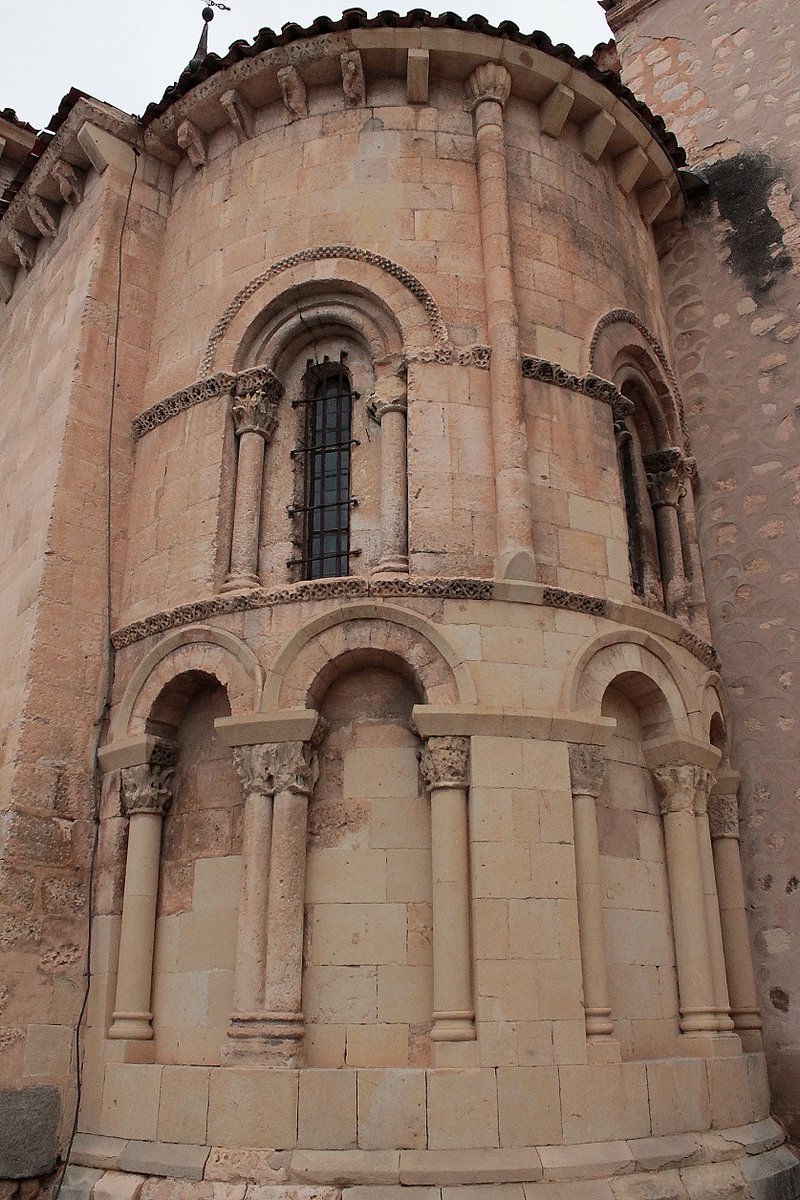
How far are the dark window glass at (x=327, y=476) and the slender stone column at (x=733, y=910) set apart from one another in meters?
4.16

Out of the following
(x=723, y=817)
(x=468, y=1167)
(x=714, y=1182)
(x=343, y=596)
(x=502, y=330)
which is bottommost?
(x=714, y=1182)

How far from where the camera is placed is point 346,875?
7754 millimetres

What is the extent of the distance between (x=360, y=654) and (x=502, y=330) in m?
3.17

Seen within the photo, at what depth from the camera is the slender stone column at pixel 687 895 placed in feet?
26.7

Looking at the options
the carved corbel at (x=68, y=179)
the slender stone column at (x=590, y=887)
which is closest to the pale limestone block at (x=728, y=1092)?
the slender stone column at (x=590, y=887)

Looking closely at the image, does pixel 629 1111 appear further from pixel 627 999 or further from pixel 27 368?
pixel 27 368

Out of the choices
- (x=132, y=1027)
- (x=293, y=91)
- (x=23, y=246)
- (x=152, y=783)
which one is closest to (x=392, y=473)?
(x=152, y=783)

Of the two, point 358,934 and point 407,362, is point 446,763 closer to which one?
point 358,934

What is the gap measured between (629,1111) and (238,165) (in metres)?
9.23

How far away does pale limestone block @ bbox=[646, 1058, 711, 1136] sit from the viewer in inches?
291

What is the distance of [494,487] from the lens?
28.8ft

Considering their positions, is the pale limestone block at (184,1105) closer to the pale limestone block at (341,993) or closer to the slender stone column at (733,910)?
the pale limestone block at (341,993)

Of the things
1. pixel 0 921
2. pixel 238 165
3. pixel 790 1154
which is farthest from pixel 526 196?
pixel 790 1154

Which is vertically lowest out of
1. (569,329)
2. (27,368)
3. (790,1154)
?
(790,1154)
